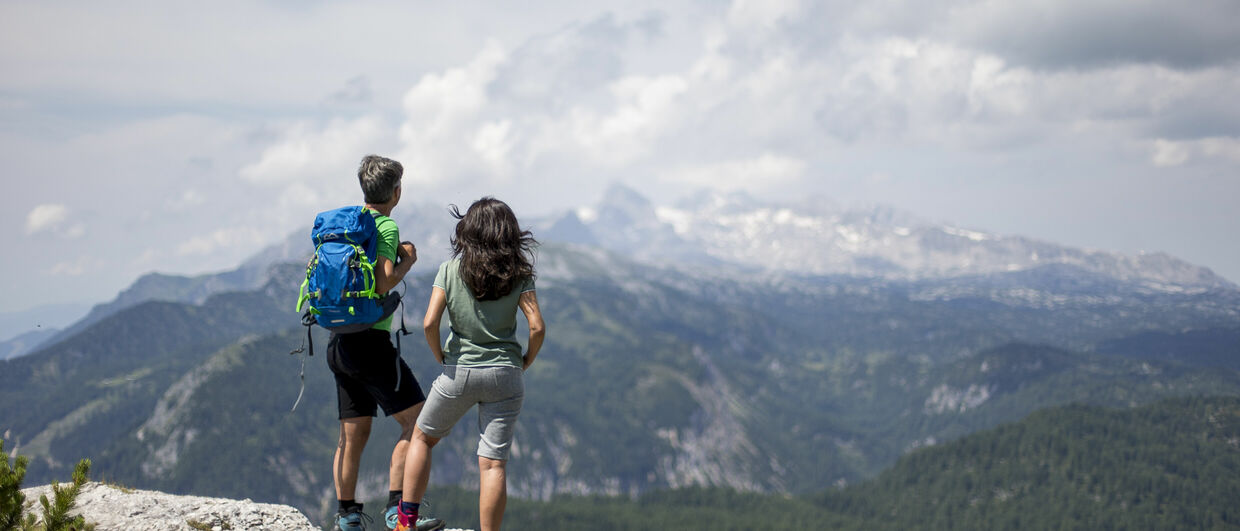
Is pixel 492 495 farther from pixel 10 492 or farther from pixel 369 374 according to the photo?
pixel 10 492

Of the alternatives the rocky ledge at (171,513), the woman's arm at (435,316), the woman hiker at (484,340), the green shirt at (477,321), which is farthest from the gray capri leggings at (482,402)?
the rocky ledge at (171,513)

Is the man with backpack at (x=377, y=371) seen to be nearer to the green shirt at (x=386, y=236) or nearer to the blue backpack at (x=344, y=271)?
the green shirt at (x=386, y=236)

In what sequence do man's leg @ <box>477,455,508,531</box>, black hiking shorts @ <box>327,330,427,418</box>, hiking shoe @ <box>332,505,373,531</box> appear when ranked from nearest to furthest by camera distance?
1. man's leg @ <box>477,455,508,531</box>
2. black hiking shorts @ <box>327,330,427,418</box>
3. hiking shoe @ <box>332,505,373,531</box>

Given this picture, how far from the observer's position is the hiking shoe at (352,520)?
40.8 feet

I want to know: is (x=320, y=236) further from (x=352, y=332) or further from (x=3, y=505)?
(x=3, y=505)

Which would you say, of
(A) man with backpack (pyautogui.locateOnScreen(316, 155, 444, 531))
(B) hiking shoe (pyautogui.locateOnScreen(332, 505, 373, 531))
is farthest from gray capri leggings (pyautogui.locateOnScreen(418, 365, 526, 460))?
(B) hiking shoe (pyautogui.locateOnScreen(332, 505, 373, 531))

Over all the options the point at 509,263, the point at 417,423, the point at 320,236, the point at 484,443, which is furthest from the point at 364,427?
the point at 509,263

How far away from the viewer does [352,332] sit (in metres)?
11.9

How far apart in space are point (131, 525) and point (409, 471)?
23.7ft

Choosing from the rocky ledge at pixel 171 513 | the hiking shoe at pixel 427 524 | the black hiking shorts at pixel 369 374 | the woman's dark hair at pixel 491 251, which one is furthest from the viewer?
the rocky ledge at pixel 171 513

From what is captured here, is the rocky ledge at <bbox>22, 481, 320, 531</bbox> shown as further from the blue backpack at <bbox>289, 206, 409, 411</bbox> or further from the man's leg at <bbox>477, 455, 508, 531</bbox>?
the man's leg at <bbox>477, 455, 508, 531</bbox>

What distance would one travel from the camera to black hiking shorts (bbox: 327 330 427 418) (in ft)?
39.5

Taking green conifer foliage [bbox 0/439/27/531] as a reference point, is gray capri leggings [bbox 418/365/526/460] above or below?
above

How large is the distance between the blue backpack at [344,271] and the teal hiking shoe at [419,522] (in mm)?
3499
